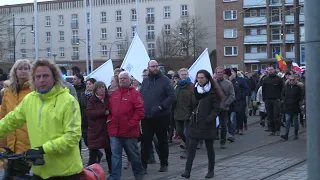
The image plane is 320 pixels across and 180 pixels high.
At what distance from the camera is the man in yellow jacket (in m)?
4.50

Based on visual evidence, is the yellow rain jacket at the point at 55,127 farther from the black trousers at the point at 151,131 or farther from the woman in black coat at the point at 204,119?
the black trousers at the point at 151,131

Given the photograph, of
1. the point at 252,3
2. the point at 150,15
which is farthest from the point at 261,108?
the point at 150,15

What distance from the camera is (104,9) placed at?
3071 inches

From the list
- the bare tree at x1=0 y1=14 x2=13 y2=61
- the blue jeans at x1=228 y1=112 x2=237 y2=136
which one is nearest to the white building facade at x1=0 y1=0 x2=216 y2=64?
the bare tree at x1=0 y1=14 x2=13 y2=61

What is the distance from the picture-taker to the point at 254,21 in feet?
237

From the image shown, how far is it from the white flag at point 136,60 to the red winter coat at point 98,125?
4.10m

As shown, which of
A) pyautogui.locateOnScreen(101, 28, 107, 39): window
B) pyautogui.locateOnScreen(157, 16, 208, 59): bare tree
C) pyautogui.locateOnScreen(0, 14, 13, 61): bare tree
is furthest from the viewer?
pyautogui.locateOnScreen(101, 28, 107, 39): window

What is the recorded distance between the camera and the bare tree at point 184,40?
220 ft

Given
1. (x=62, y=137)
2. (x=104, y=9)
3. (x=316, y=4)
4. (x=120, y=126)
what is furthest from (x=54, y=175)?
(x=104, y=9)

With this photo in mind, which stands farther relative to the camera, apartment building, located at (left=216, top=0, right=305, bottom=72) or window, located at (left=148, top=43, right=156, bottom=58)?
window, located at (left=148, top=43, right=156, bottom=58)

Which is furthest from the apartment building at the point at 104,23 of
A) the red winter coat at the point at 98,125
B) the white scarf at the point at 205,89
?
the white scarf at the point at 205,89

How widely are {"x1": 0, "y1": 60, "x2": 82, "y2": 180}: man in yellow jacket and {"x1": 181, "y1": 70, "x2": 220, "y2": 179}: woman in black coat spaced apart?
15.5ft

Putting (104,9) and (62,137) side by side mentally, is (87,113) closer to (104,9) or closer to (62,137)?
(62,137)

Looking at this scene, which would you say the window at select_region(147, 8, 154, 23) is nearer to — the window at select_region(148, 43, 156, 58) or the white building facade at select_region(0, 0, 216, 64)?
the white building facade at select_region(0, 0, 216, 64)
